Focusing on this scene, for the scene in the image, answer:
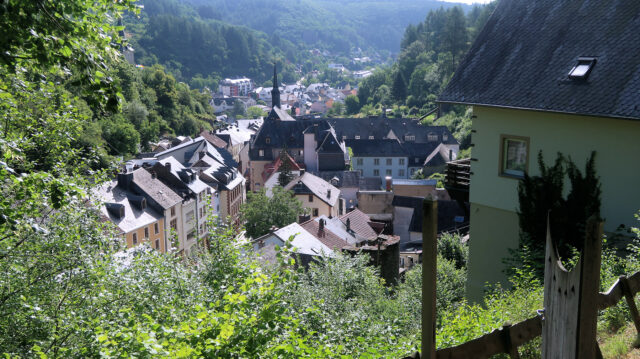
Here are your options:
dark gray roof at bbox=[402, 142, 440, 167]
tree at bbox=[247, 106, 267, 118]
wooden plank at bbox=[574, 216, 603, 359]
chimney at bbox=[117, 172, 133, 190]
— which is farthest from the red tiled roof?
tree at bbox=[247, 106, 267, 118]

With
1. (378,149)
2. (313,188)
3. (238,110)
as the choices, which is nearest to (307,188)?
(313,188)

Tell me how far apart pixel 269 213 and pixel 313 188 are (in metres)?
8.81

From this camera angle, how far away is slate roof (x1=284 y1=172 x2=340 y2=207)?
172 ft

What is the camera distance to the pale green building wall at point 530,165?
11.9m

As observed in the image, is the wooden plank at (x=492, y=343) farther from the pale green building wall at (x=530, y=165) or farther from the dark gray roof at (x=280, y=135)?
the dark gray roof at (x=280, y=135)

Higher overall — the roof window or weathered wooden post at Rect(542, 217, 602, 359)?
the roof window

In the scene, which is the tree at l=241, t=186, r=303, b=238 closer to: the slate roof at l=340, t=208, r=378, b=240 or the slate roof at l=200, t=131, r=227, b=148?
the slate roof at l=340, t=208, r=378, b=240

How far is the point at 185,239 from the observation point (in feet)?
148

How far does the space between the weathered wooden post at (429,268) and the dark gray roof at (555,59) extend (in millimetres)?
9435

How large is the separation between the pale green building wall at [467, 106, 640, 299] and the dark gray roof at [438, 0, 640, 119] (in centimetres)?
52

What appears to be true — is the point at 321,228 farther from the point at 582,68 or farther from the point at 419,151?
the point at 419,151

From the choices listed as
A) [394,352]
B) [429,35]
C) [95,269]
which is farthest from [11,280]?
[429,35]

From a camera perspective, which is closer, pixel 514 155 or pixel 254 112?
pixel 514 155

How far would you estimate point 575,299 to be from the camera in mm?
2867
